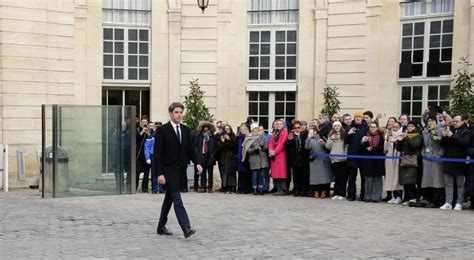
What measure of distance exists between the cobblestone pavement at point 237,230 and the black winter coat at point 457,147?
0.88 m

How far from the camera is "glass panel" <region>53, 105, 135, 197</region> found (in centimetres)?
1366

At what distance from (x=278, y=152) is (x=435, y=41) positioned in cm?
821

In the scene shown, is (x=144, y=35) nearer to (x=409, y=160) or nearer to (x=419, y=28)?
(x=419, y=28)

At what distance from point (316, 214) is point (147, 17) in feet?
41.6

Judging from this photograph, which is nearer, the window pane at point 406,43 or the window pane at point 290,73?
the window pane at point 406,43

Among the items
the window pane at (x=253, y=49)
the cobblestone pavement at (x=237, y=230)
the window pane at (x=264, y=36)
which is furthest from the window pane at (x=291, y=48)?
the cobblestone pavement at (x=237, y=230)

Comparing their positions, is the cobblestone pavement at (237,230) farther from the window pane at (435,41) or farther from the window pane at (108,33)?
the window pane at (108,33)

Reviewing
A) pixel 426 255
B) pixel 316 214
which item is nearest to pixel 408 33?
pixel 316 214

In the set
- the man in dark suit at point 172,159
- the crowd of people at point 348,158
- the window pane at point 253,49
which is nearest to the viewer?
the man in dark suit at point 172,159

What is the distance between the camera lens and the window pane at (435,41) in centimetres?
1891

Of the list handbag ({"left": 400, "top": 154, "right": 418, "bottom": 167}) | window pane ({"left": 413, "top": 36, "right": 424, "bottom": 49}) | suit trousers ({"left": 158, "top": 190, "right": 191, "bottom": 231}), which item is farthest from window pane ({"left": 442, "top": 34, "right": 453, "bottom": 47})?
suit trousers ({"left": 158, "top": 190, "right": 191, "bottom": 231})

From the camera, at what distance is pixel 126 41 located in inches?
826

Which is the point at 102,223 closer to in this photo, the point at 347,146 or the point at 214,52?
the point at 347,146

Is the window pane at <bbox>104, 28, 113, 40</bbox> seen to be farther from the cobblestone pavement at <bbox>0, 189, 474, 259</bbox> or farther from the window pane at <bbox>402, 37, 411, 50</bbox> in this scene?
the window pane at <bbox>402, 37, 411, 50</bbox>
